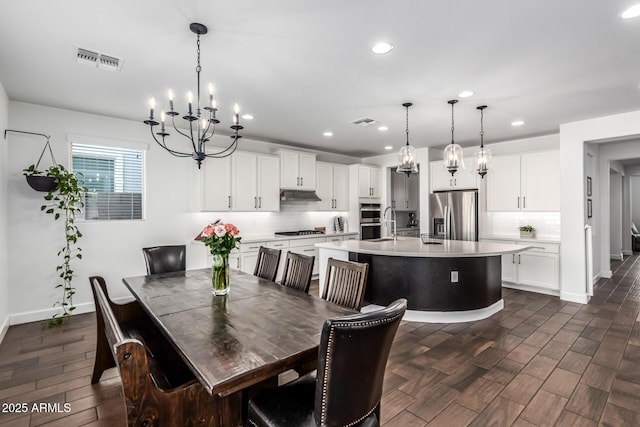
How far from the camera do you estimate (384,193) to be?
7371 mm

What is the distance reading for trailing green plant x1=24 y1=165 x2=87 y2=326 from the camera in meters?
3.85

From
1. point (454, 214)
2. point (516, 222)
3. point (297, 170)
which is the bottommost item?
point (516, 222)

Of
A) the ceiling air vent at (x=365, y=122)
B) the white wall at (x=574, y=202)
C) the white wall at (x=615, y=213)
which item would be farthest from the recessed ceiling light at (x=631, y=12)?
the white wall at (x=615, y=213)

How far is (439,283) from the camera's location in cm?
391

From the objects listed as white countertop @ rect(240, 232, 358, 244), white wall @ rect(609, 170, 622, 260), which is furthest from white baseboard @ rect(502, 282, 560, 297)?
white wall @ rect(609, 170, 622, 260)

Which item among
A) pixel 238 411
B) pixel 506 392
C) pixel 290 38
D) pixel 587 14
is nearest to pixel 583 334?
pixel 506 392

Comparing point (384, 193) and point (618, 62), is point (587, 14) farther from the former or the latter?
point (384, 193)

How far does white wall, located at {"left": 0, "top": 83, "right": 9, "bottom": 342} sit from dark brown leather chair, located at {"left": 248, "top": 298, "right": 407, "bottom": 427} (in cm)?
375

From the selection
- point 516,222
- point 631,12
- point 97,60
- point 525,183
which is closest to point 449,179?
point 525,183

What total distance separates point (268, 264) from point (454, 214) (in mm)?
4198

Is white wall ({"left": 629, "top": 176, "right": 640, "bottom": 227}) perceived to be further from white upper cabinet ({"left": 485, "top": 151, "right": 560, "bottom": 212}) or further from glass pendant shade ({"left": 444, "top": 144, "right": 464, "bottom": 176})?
glass pendant shade ({"left": 444, "top": 144, "right": 464, "bottom": 176})

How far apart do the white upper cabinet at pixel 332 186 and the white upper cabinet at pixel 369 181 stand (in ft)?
1.02

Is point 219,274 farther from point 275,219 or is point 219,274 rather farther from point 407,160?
point 275,219

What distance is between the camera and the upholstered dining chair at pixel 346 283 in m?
2.27
